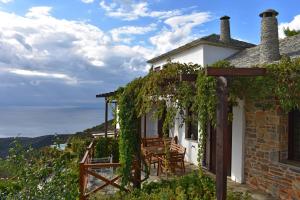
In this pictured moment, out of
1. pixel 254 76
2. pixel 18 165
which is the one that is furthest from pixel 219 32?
pixel 18 165

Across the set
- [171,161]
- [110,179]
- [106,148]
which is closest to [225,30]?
[106,148]

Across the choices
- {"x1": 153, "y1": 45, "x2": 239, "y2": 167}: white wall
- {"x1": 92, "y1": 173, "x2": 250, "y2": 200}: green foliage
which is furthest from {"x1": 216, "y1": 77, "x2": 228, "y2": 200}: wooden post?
{"x1": 153, "y1": 45, "x2": 239, "y2": 167}: white wall

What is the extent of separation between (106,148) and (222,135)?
33.5ft

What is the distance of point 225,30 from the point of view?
1777 cm

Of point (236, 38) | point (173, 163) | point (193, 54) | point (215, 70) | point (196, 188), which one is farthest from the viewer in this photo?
point (236, 38)

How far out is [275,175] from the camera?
29.0 feet

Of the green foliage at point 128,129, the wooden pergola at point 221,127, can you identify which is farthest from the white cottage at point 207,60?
the wooden pergola at point 221,127

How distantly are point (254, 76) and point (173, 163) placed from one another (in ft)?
18.4

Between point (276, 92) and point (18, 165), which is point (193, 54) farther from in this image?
point (18, 165)

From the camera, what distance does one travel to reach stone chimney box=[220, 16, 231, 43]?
17.6 metres

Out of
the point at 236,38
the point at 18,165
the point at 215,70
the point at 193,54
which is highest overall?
the point at 236,38

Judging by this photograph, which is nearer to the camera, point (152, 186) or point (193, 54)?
point (152, 186)

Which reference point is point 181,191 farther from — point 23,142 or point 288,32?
point 288,32

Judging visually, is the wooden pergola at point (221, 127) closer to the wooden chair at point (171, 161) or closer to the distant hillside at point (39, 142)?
the distant hillside at point (39, 142)
